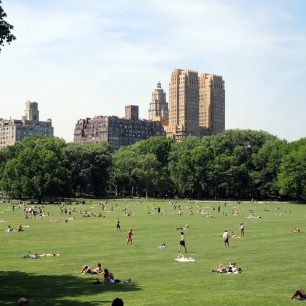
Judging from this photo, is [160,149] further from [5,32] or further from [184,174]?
[5,32]

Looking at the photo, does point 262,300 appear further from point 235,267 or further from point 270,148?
point 270,148

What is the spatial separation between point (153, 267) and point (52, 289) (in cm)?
812

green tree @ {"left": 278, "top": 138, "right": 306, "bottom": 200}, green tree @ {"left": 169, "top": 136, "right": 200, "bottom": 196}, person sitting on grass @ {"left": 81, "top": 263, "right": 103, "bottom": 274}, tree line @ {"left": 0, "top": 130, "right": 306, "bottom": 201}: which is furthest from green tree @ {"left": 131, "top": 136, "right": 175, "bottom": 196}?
person sitting on grass @ {"left": 81, "top": 263, "right": 103, "bottom": 274}

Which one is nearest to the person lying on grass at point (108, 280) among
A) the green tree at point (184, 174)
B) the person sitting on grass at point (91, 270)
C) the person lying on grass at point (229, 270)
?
the person sitting on grass at point (91, 270)

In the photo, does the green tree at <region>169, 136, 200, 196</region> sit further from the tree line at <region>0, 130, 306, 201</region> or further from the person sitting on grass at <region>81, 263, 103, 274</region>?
the person sitting on grass at <region>81, 263, 103, 274</region>

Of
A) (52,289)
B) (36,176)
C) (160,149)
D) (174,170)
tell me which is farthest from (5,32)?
(160,149)

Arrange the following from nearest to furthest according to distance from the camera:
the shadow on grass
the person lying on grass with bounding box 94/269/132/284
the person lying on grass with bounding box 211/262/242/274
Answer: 1. the shadow on grass
2. the person lying on grass with bounding box 94/269/132/284
3. the person lying on grass with bounding box 211/262/242/274

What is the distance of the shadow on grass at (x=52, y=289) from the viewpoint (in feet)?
81.0

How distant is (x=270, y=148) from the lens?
142625mm

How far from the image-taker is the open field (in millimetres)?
25578

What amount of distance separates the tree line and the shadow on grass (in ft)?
300

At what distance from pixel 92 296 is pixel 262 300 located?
7858mm

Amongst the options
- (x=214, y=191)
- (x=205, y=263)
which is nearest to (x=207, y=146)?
(x=214, y=191)

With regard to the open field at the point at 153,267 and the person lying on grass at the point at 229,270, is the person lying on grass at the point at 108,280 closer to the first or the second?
the open field at the point at 153,267
